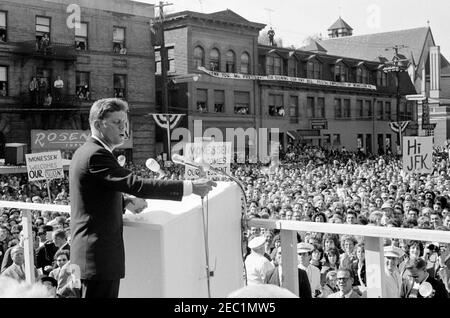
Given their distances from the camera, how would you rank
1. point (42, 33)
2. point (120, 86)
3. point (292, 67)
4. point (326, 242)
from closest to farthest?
point (326, 242), point (42, 33), point (120, 86), point (292, 67)

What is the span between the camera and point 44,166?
1591cm

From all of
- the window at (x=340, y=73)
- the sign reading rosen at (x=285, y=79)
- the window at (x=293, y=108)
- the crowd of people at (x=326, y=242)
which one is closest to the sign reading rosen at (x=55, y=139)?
the crowd of people at (x=326, y=242)

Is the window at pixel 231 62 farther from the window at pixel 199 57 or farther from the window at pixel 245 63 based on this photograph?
the window at pixel 199 57

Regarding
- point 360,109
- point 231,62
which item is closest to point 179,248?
point 231,62

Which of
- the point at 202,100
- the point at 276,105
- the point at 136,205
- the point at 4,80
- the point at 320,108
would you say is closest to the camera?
the point at 136,205

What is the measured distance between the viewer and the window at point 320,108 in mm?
47875

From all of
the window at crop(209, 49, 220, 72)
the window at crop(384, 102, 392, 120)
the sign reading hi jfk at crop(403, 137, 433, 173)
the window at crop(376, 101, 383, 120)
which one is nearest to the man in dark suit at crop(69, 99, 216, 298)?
the sign reading hi jfk at crop(403, 137, 433, 173)

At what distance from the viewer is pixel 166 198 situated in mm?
2854

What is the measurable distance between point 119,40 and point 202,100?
669 centimetres

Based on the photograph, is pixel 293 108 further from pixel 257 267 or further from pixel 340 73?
pixel 257 267

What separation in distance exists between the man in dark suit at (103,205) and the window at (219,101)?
36.8 meters

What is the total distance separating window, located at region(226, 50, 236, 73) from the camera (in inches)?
1604

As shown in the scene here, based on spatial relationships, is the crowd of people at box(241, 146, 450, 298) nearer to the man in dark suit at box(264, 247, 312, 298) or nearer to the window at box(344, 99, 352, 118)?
the man in dark suit at box(264, 247, 312, 298)
